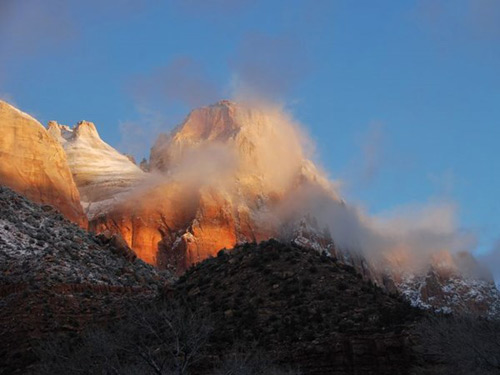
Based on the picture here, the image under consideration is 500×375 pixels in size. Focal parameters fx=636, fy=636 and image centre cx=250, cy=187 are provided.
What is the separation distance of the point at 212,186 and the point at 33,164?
3409 cm

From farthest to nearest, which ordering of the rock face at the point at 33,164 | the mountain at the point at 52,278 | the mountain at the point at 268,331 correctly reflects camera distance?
the rock face at the point at 33,164, the mountain at the point at 52,278, the mountain at the point at 268,331

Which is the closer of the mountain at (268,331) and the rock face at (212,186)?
the mountain at (268,331)

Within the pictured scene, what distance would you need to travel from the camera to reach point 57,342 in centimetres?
2916

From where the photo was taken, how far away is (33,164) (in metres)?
73.2

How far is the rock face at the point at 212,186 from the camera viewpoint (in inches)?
3745

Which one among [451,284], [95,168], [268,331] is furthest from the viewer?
[451,284]

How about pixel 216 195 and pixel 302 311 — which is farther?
pixel 216 195

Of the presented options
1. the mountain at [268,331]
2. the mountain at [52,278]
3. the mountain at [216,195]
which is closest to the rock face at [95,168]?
the mountain at [216,195]

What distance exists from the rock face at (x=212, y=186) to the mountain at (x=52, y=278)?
3767 cm

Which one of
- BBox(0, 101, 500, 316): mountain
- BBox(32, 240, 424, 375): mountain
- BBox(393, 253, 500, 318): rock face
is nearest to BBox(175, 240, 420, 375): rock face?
BBox(32, 240, 424, 375): mountain

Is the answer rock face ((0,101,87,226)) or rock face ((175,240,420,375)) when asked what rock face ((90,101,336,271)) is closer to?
rock face ((0,101,87,226))

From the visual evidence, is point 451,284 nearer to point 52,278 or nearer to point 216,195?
point 216,195

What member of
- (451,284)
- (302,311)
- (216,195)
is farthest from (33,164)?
(451,284)

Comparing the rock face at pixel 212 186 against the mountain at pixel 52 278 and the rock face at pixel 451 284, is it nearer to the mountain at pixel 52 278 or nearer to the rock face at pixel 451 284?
the rock face at pixel 451 284
